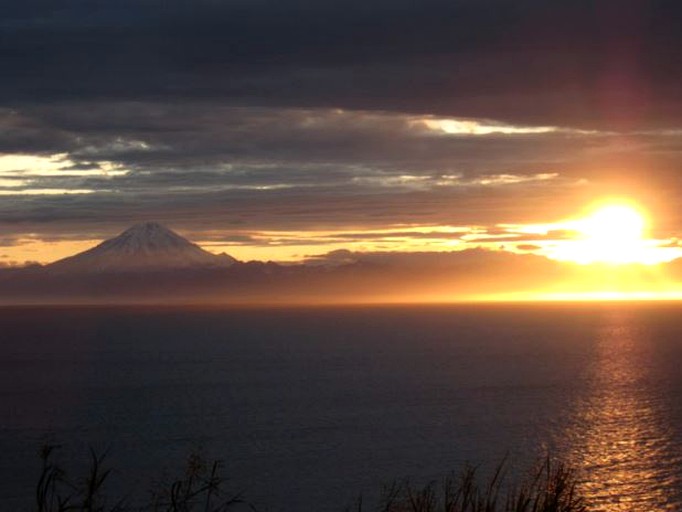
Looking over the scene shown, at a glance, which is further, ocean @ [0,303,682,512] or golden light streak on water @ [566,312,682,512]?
ocean @ [0,303,682,512]

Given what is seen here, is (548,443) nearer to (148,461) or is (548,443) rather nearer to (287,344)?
(148,461)

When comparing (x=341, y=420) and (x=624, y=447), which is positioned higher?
(x=624, y=447)

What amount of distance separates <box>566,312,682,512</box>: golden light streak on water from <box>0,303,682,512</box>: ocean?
160 mm

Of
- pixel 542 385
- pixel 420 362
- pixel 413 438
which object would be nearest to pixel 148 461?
pixel 413 438

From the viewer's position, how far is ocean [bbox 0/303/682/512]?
5053 cm

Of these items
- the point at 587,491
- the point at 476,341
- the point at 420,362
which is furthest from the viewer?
the point at 476,341

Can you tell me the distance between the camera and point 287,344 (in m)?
180

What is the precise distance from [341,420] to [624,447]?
22.2 m

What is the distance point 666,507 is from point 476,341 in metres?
148

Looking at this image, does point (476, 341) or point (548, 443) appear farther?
point (476, 341)

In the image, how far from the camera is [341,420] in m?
74.0

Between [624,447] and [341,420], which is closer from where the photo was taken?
[624,447]

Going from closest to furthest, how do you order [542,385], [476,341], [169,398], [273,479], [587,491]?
[587,491], [273,479], [169,398], [542,385], [476,341]

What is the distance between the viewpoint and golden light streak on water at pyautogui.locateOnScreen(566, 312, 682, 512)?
4625 cm
